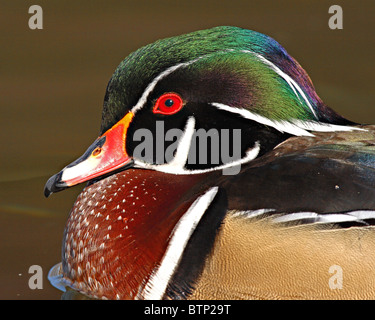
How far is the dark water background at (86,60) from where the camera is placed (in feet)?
19.1

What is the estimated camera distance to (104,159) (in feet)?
13.6

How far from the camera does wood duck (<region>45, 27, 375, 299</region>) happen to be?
3613 millimetres

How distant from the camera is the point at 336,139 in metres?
4.04

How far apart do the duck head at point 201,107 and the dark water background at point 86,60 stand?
46.9 inches

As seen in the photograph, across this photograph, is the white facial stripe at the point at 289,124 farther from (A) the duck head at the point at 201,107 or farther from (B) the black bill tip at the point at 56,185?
(B) the black bill tip at the point at 56,185

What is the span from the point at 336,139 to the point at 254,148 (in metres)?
0.43

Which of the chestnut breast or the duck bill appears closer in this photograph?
the chestnut breast

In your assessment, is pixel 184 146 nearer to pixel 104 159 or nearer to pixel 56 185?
pixel 104 159

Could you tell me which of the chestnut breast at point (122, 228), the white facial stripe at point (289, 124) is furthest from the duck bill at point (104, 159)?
the white facial stripe at point (289, 124)

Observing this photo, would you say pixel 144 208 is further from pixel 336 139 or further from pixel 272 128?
pixel 336 139

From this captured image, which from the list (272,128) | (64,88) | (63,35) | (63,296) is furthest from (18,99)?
(272,128)

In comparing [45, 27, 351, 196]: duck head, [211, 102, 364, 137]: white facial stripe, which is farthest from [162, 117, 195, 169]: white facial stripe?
[211, 102, 364, 137]: white facial stripe

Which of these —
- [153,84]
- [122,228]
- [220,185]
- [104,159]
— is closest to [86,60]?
[104,159]

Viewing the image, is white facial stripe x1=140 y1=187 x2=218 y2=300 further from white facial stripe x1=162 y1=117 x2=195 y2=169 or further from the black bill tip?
the black bill tip
